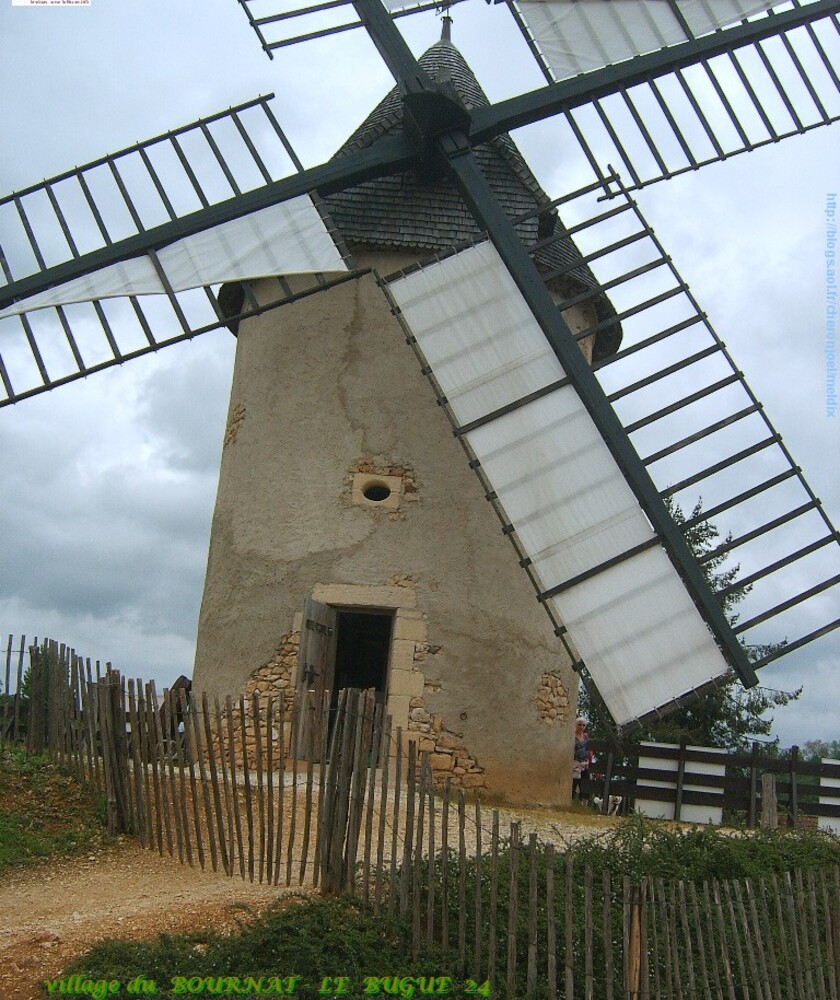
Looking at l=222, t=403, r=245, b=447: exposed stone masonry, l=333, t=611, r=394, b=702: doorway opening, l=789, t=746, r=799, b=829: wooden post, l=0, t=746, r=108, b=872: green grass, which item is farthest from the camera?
l=333, t=611, r=394, b=702: doorway opening

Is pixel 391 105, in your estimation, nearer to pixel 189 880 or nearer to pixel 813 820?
pixel 189 880

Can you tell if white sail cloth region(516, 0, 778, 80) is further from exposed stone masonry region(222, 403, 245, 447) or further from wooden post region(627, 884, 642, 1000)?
wooden post region(627, 884, 642, 1000)

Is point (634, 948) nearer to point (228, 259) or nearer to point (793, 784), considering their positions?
point (228, 259)

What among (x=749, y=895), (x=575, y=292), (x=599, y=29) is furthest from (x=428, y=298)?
(x=749, y=895)

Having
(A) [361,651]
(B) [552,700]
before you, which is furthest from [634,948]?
(A) [361,651]

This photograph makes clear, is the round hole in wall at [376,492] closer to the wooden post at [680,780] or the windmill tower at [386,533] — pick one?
the windmill tower at [386,533]

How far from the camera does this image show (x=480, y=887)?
4629 millimetres

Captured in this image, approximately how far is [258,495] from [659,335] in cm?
392

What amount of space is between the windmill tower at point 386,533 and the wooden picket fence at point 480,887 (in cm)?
242

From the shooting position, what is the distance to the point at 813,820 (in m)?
11.7

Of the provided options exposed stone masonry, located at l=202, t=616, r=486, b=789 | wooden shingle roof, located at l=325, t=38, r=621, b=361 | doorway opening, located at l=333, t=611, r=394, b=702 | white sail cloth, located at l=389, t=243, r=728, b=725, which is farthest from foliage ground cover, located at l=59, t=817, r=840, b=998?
doorway opening, located at l=333, t=611, r=394, b=702

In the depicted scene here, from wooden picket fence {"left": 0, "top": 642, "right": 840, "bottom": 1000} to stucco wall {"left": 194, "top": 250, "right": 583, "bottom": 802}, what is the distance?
2.43 m

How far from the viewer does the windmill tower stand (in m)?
9.31

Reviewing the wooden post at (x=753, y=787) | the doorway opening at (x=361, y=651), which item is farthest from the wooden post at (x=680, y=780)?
the doorway opening at (x=361, y=651)
